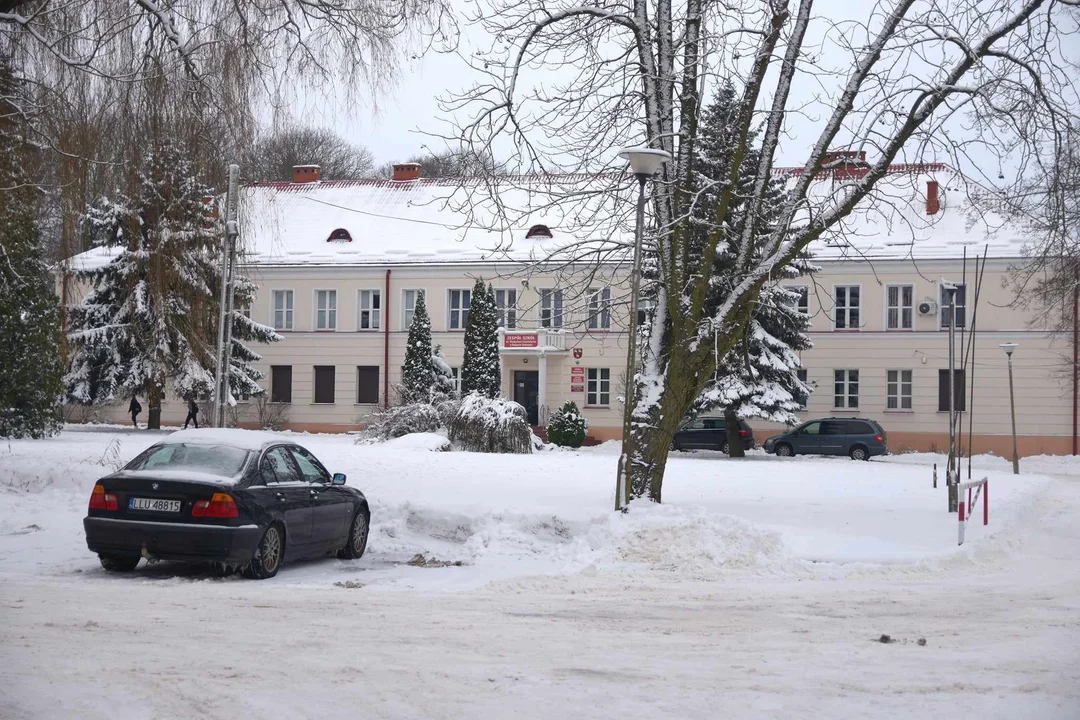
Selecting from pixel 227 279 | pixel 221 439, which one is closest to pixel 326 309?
pixel 227 279

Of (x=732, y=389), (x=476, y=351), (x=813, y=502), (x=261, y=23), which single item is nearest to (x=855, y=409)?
(x=732, y=389)

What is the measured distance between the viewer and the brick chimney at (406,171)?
59.5 meters

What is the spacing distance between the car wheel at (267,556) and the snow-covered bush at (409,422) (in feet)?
67.5

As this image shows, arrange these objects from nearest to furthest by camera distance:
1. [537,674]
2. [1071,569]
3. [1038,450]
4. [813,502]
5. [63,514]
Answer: [537,674], [1071,569], [63,514], [813,502], [1038,450]

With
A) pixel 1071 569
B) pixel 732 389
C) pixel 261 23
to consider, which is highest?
pixel 261 23

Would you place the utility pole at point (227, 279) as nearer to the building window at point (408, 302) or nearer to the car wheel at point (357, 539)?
the car wheel at point (357, 539)

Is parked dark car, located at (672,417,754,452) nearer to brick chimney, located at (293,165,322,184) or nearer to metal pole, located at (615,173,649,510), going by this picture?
brick chimney, located at (293,165,322,184)

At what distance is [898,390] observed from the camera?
5097 centimetres

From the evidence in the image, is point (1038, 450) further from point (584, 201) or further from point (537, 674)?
point (537, 674)

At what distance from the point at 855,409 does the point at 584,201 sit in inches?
1461

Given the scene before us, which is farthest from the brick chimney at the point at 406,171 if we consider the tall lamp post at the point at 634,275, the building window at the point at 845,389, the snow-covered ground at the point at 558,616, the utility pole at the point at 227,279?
the tall lamp post at the point at 634,275

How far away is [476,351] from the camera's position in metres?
44.8

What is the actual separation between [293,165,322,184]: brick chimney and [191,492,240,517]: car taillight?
163ft

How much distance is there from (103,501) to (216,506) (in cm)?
121
